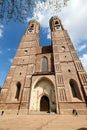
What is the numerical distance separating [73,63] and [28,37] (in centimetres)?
1322

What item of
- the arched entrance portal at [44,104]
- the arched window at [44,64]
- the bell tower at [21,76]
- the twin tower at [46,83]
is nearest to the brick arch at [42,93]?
the twin tower at [46,83]

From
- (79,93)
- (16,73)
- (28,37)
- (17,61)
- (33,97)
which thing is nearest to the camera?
(79,93)

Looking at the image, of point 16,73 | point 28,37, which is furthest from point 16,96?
point 28,37

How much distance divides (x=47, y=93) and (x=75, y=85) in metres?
4.45

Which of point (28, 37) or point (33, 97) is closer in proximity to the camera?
point (33, 97)

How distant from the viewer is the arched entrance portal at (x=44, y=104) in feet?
53.1

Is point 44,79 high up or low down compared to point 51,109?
up

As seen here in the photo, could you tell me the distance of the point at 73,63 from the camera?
18266 mm

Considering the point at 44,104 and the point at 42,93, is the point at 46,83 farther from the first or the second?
the point at 44,104

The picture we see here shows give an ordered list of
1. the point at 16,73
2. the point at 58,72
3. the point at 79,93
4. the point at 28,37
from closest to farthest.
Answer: the point at 79,93 → the point at 58,72 → the point at 16,73 → the point at 28,37

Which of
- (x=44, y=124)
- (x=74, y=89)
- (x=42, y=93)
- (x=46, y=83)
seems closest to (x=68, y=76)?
(x=74, y=89)

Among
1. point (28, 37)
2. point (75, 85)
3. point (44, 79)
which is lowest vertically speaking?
point (75, 85)

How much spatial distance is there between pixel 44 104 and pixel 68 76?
18.6 ft

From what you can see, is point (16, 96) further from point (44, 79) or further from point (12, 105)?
point (44, 79)
